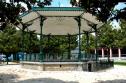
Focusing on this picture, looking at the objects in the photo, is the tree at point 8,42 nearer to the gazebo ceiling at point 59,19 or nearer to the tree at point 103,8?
the gazebo ceiling at point 59,19

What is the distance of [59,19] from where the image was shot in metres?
37.0

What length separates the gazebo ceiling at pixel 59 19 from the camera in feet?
104

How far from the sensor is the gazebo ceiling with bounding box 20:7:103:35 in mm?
31777

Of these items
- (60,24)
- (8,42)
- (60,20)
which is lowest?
(8,42)

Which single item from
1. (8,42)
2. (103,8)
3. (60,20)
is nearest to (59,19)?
(60,20)

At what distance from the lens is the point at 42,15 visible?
33.9 m

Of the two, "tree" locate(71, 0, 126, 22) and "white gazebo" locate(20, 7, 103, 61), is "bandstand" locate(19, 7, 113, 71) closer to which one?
"white gazebo" locate(20, 7, 103, 61)

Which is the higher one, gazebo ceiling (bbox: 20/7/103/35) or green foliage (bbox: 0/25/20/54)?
gazebo ceiling (bbox: 20/7/103/35)

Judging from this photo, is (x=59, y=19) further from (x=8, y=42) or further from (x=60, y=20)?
(x=8, y=42)

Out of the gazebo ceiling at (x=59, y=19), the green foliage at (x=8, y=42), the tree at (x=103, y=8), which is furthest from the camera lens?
the green foliage at (x=8, y=42)

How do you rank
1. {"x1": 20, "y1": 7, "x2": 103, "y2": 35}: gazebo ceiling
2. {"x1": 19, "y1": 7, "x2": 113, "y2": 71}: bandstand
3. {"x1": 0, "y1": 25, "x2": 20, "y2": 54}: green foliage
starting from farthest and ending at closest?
{"x1": 0, "y1": 25, "x2": 20, "y2": 54}: green foliage
{"x1": 19, "y1": 7, "x2": 113, "y2": 71}: bandstand
{"x1": 20, "y1": 7, "x2": 103, "y2": 35}: gazebo ceiling

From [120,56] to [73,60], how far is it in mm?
75552

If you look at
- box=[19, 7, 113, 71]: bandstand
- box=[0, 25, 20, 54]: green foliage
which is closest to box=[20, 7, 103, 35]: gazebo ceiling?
box=[19, 7, 113, 71]: bandstand

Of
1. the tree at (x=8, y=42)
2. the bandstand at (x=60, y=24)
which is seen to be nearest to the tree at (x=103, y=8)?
the bandstand at (x=60, y=24)
